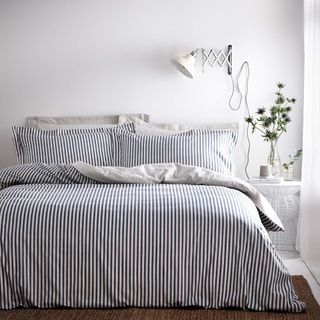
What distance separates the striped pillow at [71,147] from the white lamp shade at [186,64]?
0.74 meters

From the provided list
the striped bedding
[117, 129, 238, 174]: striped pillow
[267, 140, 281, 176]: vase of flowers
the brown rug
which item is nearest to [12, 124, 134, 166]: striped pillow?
[117, 129, 238, 174]: striped pillow

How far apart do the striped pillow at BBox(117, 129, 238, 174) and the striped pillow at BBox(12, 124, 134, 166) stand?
114 millimetres

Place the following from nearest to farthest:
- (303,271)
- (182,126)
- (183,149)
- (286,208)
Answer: (303,271) → (183,149) → (286,208) → (182,126)

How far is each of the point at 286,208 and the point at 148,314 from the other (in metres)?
1.85

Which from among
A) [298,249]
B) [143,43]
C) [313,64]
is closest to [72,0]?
[143,43]

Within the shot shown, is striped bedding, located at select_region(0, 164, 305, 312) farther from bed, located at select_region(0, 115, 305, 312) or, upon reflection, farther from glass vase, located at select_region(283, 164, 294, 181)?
glass vase, located at select_region(283, 164, 294, 181)

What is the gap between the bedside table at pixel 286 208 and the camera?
4.66m

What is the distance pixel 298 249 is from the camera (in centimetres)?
466

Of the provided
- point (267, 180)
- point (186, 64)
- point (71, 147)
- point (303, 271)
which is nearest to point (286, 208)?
point (267, 180)

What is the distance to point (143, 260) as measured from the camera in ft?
10.5

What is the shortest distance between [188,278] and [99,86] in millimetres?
2523

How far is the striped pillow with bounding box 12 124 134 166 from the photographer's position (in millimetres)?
4738

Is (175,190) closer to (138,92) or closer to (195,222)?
(195,222)

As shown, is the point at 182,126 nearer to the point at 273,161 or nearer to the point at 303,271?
the point at 273,161
